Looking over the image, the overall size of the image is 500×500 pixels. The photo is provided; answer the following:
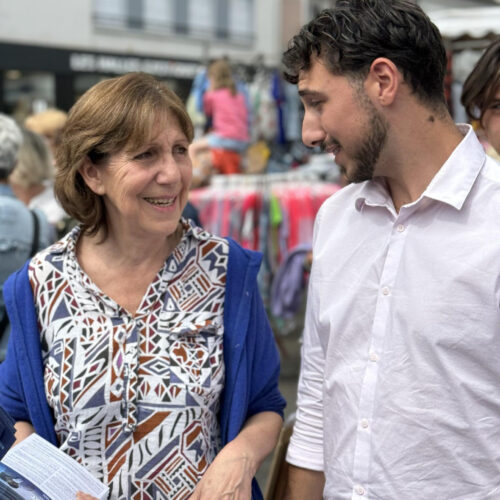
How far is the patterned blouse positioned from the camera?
192cm

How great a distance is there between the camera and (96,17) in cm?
1934

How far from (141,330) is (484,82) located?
137cm

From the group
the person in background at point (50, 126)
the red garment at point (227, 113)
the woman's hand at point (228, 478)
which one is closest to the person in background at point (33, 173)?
the person in background at point (50, 126)

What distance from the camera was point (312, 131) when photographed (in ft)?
5.58

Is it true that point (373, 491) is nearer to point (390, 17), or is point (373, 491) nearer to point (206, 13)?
point (390, 17)

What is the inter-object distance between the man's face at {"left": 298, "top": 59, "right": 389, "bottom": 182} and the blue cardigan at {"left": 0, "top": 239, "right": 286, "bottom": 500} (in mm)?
535

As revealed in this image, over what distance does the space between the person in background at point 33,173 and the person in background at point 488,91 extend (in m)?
2.86

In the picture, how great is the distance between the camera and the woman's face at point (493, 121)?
2.47 m

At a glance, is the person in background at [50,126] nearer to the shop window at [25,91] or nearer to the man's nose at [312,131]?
the man's nose at [312,131]

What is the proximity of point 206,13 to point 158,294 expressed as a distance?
20.7 meters

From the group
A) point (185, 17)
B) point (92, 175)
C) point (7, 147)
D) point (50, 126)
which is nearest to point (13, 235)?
point (7, 147)

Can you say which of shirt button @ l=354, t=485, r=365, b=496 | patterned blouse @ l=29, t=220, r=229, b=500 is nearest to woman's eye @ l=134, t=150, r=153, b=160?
patterned blouse @ l=29, t=220, r=229, b=500

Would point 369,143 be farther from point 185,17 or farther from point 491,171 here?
point 185,17

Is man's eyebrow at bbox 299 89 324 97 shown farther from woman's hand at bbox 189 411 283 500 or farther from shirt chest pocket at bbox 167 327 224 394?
woman's hand at bbox 189 411 283 500
